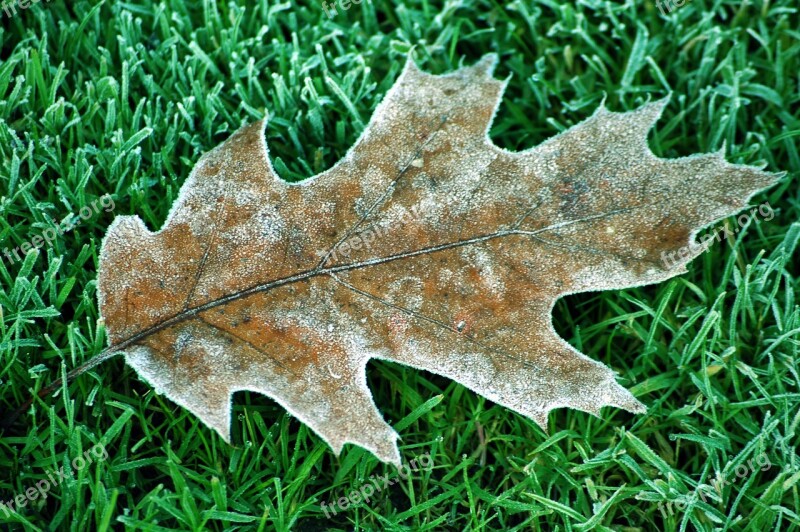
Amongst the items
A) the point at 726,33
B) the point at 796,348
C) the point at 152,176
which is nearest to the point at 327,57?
the point at 152,176

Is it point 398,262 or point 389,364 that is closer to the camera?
point 398,262

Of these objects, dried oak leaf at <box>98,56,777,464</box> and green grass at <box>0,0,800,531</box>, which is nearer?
dried oak leaf at <box>98,56,777,464</box>

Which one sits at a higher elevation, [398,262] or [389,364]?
[398,262]

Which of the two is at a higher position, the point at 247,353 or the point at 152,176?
the point at 152,176

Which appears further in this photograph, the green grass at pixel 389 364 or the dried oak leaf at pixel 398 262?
the green grass at pixel 389 364

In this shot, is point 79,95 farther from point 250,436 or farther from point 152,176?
point 250,436
